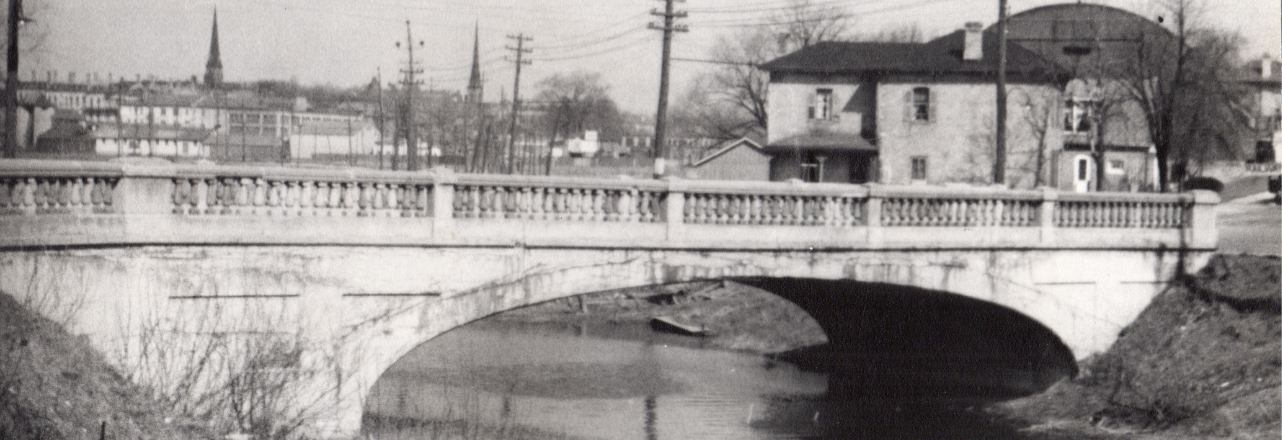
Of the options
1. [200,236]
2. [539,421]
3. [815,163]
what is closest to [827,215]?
[539,421]

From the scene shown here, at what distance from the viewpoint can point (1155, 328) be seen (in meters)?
23.1

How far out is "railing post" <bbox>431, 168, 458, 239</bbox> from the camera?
57.2ft

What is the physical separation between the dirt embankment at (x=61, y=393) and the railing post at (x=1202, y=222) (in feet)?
52.6

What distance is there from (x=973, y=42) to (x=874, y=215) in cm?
2878

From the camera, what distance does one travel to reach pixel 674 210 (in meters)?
19.1

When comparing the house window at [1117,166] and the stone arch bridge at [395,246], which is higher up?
the house window at [1117,166]

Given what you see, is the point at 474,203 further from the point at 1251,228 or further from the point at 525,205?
the point at 1251,228

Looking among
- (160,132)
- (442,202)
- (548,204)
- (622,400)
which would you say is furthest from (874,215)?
(160,132)

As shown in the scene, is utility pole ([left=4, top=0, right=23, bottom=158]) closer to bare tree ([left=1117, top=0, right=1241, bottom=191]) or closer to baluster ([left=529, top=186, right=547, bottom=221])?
baluster ([left=529, top=186, right=547, bottom=221])

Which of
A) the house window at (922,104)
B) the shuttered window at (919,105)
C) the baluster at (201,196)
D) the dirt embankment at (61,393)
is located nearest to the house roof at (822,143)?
the shuttered window at (919,105)

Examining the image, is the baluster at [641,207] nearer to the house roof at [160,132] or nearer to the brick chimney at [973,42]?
the house roof at [160,132]

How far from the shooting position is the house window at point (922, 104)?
4797 centimetres

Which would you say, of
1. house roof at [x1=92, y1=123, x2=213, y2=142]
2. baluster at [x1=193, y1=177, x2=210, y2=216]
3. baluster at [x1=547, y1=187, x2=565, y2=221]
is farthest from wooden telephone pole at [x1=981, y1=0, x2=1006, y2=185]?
house roof at [x1=92, y1=123, x2=213, y2=142]

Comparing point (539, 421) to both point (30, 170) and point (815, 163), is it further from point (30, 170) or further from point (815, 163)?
point (815, 163)
